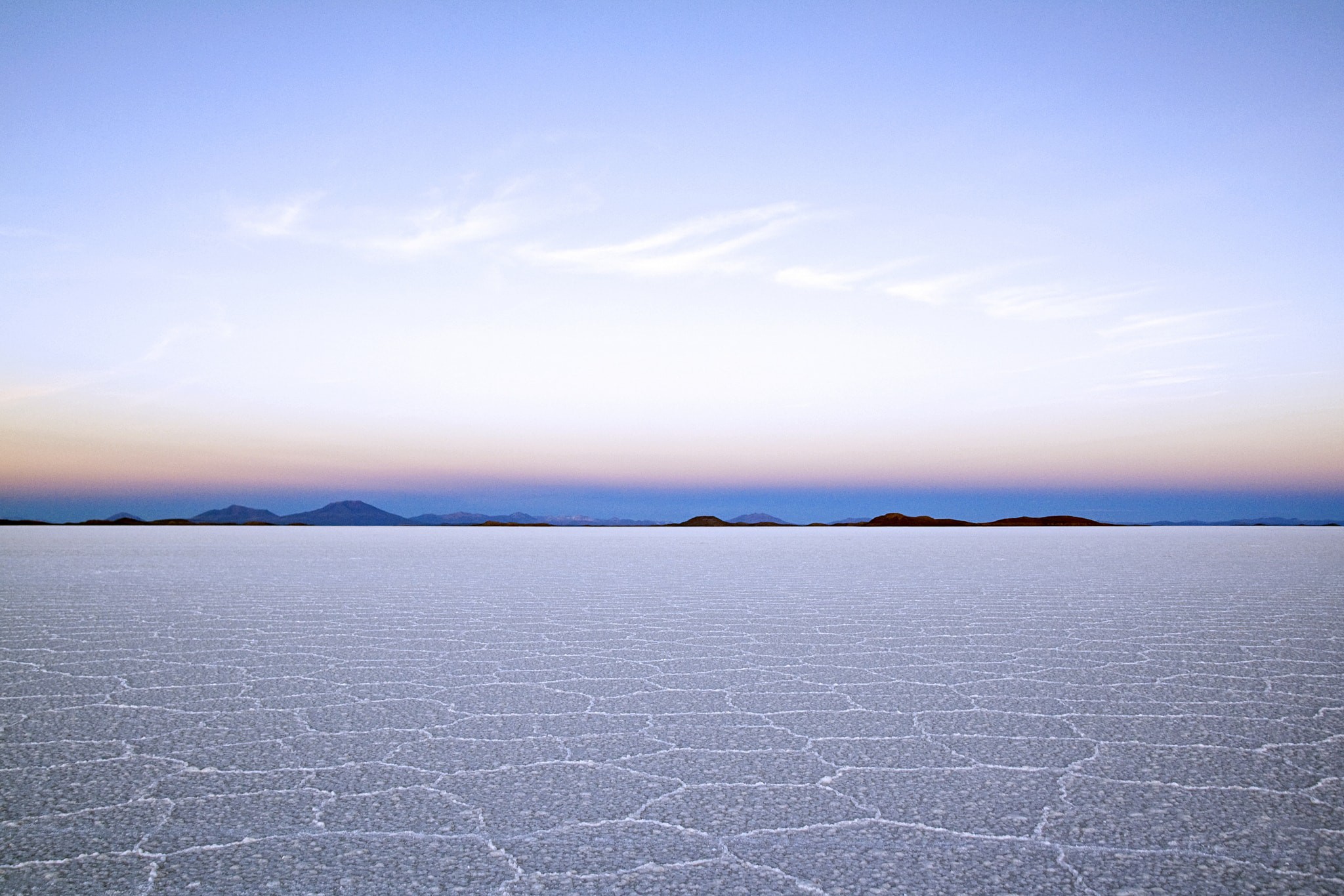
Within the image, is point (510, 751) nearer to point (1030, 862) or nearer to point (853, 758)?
point (853, 758)

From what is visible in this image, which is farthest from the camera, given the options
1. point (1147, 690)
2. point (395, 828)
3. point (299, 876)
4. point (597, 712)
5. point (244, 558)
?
point (244, 558)

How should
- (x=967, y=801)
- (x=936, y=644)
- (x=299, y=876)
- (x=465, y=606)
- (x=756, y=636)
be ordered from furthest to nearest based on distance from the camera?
(x=465, y=606) → (x=756, y=636) → (x=936, y=644) → (x=967, y=801) → (x=299, y=876)

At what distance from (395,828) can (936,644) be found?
12.0 ft

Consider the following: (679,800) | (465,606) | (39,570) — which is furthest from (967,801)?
(39,570)

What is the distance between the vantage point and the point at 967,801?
7.44 ft

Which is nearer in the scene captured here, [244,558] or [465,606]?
[465,606]

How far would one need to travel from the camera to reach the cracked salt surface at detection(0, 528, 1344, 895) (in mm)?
1868

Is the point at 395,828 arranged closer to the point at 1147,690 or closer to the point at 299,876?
the point at 299,876

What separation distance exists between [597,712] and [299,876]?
155cm

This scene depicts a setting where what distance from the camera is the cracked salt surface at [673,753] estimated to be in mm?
1868

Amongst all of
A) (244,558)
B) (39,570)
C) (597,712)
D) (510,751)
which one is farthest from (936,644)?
(244,558)

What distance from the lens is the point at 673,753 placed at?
2.72m

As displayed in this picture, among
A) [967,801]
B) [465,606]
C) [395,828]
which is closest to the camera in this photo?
[395,828]

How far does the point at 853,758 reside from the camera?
2.65 metres
